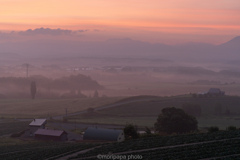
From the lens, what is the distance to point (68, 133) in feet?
139

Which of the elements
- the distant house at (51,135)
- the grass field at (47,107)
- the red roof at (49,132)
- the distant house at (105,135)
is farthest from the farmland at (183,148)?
the grass field at (47,107)

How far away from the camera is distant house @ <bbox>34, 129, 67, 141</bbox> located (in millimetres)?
39094

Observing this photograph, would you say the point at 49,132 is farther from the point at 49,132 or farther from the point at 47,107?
the point at 47,107

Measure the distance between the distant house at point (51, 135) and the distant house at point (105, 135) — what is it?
13.4 ft

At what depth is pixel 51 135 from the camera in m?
39.5

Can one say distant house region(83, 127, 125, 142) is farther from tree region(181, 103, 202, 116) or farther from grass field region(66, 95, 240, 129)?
tree region(181, 103, 202, 116)

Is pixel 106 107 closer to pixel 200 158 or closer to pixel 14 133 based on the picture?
pixel 14 133

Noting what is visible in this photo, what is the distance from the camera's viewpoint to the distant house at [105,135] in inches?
1367

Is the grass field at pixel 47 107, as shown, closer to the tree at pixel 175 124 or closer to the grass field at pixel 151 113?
the grass field at pixel 151 113

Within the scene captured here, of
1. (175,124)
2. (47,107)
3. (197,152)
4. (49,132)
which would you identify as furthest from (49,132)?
(47,107)

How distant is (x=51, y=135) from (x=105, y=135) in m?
7.85

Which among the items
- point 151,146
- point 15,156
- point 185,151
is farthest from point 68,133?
point 185,151

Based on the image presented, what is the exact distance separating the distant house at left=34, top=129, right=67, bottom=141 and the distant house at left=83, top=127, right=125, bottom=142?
410cm

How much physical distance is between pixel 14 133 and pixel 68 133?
6923mm
